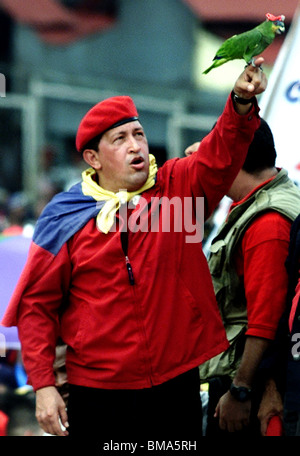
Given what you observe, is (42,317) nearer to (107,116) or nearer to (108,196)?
(108,196)

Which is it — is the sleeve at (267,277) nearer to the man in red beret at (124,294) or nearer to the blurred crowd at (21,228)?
the man in red beret at (124,294)

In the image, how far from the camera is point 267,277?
10.3ft

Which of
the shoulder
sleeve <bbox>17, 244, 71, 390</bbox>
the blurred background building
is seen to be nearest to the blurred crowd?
the blurred background building

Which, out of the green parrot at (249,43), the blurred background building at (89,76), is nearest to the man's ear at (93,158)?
the green parrot at (249,43)

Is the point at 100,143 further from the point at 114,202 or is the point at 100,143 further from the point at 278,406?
the point at 278,406

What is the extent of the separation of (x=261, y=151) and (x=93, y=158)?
2.18 ft

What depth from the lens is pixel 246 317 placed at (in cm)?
336

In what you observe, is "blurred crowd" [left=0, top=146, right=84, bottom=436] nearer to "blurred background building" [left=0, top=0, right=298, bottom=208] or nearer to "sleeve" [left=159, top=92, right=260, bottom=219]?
"blurred background building" [left=0, top=0, right=298, bottom=208]

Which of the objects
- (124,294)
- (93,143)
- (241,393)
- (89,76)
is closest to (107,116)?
(93,143)

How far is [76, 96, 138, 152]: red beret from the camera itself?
3.20 metres

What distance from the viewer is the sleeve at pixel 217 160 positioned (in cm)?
280

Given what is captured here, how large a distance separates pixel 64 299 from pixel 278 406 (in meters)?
0.90

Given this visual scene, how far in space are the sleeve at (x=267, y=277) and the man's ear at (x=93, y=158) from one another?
669 millimetres

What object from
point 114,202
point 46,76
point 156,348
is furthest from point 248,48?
point 46,76
